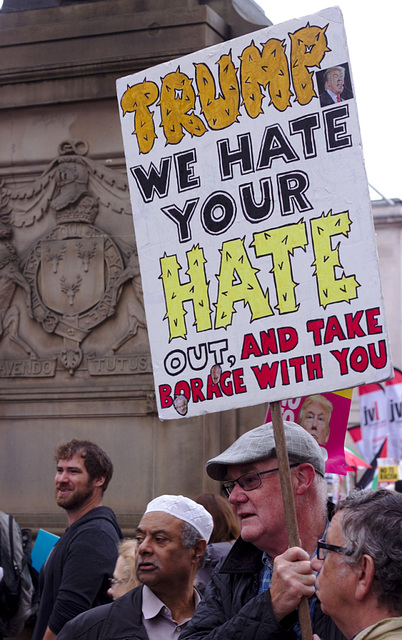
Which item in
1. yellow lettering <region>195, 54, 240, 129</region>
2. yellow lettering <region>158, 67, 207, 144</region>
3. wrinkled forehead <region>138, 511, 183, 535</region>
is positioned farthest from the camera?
wrinkled forehead <region>138, 511, 183, 535</region>

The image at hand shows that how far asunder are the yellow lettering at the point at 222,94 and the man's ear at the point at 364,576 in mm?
1697

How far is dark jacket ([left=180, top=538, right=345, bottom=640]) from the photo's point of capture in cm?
304

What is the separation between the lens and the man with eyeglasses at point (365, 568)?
2.65 m

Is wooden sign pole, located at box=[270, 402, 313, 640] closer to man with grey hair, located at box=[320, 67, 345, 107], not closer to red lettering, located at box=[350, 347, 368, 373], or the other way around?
red lettering, located at box=[350, 347, 368, 373]

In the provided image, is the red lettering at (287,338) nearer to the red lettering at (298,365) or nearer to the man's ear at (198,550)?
the red lettering at (298,365)

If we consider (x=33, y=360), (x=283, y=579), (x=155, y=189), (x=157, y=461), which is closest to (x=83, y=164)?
(x=33, y=360)

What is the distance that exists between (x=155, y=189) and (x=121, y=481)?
155 inches

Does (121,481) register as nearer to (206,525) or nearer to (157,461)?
(157,461)

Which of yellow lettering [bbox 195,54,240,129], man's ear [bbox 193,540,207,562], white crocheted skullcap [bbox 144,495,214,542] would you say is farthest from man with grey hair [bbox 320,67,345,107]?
man's ear [bbox 193,540,207,562]

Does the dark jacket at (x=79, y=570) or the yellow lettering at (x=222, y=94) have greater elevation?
the yellow lettering at (x=222, y=94)

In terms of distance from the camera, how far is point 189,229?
3.75 metres

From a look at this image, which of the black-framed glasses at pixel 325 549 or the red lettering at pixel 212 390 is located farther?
the red lettering at pixel 212 390

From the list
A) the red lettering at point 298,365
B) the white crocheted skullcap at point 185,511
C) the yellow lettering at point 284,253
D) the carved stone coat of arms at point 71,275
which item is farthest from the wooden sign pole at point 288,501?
the carved stone coat of arms at point 71,275

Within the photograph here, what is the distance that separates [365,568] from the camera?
270 centimetres
